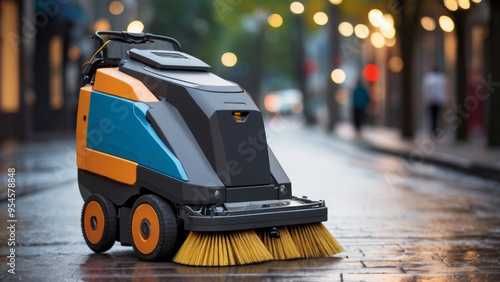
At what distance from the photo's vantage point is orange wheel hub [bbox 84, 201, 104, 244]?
6820 millimetres

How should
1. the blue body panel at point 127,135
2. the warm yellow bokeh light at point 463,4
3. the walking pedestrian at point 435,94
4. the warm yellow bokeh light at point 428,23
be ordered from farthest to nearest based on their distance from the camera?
the warm yellow bokeh light at point 428,23, the walking pedestrian at point 435,94, the warm yellow bokeh light at point 463,4, the blue body panel at point 127,135

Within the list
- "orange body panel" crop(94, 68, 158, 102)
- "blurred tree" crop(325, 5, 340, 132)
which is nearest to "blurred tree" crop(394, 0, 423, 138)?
"blurred tree" crop(325, 5, 340, 132)

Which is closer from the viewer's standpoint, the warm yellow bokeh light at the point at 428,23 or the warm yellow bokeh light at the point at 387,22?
the warm yellow bokeh light at the point at 387,22

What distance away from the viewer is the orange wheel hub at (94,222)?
6.82 meters

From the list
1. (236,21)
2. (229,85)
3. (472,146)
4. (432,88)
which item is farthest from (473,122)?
(229,85)

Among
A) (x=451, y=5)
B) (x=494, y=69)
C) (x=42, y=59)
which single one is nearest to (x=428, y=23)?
(x=451, y=5)

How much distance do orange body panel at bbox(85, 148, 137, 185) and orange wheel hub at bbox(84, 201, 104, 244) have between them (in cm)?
26

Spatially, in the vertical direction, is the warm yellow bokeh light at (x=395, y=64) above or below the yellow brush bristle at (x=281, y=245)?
above

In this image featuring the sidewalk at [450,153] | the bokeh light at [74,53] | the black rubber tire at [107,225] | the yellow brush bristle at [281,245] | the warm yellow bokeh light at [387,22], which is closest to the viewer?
the yellow brush bristle at [281,245]

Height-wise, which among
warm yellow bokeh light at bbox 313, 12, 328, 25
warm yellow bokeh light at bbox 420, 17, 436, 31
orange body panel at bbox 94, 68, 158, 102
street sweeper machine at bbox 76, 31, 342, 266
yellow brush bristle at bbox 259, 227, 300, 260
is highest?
warm yellow bokeh light at bbox 313, 12, 328, 25

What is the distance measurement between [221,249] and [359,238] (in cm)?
196

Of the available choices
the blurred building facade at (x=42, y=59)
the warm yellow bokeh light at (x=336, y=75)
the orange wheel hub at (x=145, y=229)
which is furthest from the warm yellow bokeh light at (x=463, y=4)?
the orange wheel hub at (x=145, y=229)

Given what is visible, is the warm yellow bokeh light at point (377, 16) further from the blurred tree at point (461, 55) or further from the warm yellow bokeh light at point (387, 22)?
the blurred tree at point (461, 55)

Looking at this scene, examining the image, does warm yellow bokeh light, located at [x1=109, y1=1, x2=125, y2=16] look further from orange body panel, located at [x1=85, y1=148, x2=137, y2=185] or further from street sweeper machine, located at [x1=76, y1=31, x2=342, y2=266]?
→ street sweeper machine, located at [x1=76, y1=31, x2=342, y2=266]
